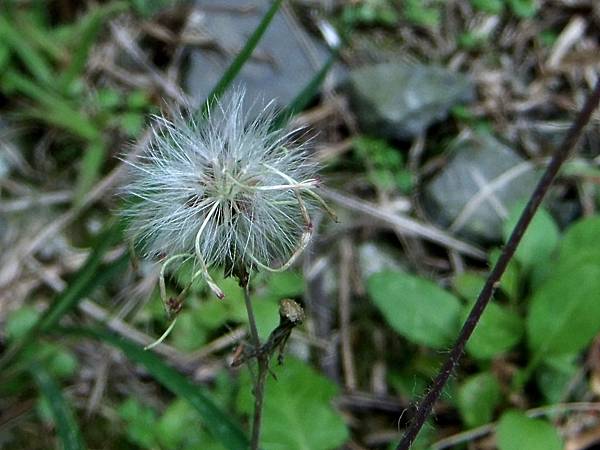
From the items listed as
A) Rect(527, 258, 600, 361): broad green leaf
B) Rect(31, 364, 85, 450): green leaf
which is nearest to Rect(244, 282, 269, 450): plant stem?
Rect(31, 364, 85, 450): green leaf

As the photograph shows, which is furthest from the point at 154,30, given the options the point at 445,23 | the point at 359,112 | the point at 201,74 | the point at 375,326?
the point at 375,326

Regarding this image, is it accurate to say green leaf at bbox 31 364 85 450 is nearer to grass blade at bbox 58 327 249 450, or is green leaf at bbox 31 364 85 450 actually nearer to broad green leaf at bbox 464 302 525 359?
grass blade at bbox 58 327 249 450

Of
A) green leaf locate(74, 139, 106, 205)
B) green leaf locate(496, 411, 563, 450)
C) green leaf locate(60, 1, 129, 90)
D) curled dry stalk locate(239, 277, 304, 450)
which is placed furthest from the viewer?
green leaf locate(60, 1, 129, 90)

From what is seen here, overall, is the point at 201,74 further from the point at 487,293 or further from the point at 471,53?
the point at 487,293

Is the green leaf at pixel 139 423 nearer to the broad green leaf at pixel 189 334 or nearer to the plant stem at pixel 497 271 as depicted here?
the broad green leaf at pixel 189 334

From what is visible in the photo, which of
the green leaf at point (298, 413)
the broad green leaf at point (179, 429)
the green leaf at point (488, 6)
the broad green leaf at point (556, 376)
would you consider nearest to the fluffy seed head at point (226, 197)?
the green leaf at point (298, 413)
